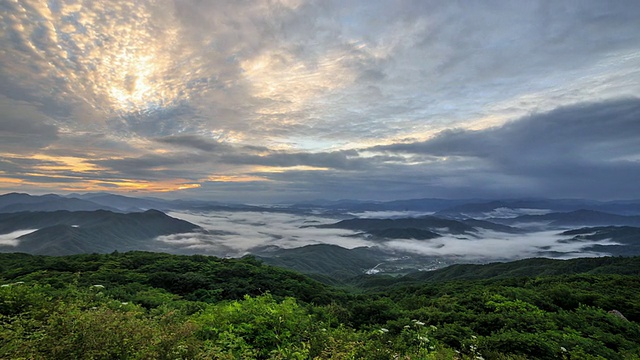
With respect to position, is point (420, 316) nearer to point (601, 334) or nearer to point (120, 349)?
point (601, 334)

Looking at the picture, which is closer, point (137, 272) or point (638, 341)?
point (638, 341)

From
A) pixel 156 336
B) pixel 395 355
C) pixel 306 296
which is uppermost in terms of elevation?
pixel 156 336

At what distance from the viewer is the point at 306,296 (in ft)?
107

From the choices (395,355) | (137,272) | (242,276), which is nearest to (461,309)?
(395,355)

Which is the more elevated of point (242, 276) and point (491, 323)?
point (491, 323)

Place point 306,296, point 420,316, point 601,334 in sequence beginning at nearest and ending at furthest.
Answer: point 601,334, point 420,316, point 306,296

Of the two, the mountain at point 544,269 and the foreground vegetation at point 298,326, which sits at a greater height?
the foreground vegetation at point 298,326

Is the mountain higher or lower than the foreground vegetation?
lower

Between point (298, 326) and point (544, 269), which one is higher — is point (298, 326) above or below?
above

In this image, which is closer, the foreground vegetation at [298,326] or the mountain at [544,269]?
the foreground vegetation at [298,326]

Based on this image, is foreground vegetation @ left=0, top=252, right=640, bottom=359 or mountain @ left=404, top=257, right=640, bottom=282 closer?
foreground vegetation @ left=0, top=252, right=640, bottom=359

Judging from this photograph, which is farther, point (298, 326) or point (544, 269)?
point (544, 269)

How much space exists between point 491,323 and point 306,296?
20.9m

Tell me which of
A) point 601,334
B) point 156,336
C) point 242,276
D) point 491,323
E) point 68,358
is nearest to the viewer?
point 68,358
